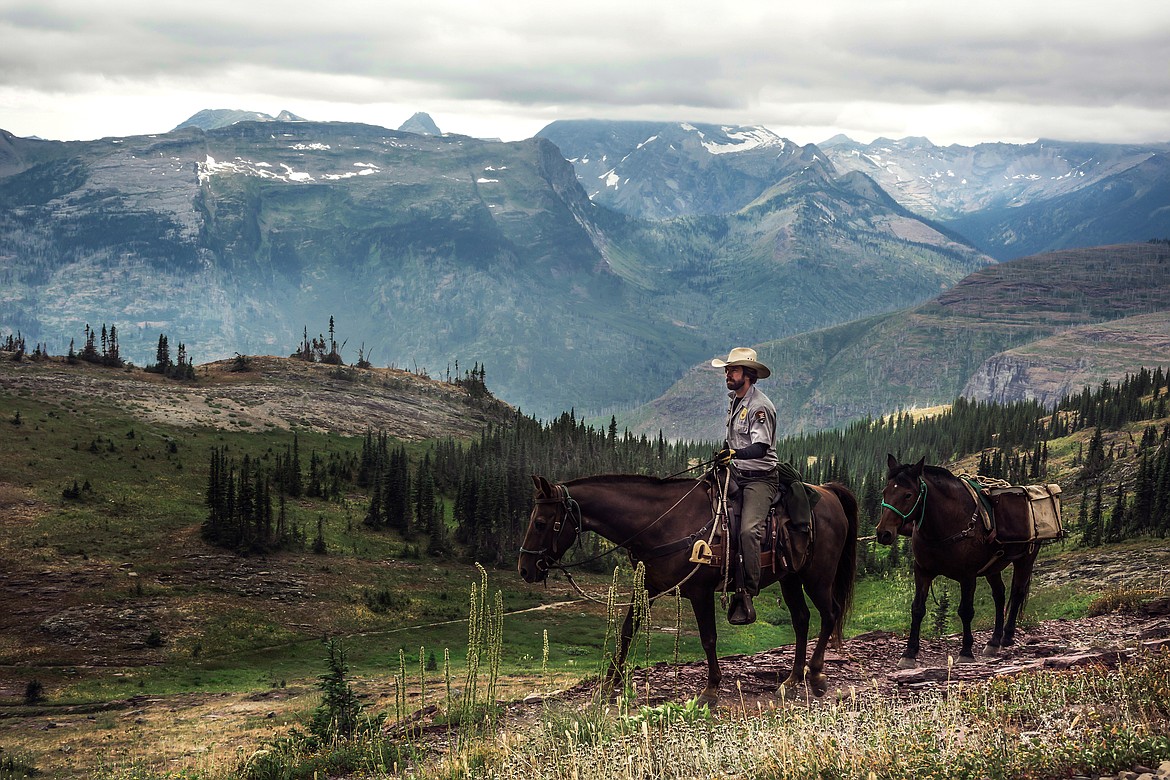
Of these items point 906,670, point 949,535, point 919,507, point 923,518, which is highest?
point 919,507

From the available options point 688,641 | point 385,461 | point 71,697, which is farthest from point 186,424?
point 688,641

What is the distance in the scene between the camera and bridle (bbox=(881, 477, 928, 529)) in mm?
21500

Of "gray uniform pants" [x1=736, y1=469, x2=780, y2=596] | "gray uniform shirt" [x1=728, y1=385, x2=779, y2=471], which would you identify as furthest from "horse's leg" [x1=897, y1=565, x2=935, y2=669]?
"gray uniform shirt" [x1=728, y1=385, x2=779, y2=471]

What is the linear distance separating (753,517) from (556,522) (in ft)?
12.9

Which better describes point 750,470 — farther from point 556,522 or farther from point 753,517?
point 556,522

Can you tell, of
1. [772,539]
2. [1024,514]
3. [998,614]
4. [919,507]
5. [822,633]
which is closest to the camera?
[772,539]

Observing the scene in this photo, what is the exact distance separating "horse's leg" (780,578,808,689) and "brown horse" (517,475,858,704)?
0.07ft

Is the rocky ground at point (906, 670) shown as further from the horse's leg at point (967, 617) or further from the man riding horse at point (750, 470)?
the man riding horse at point (750, 470)

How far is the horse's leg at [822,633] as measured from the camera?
18.2 m

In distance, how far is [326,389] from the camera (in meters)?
180

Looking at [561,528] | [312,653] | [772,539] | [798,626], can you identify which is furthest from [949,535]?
[312,653]

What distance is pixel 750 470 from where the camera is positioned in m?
18.1

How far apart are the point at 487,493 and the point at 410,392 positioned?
10669 centimetres

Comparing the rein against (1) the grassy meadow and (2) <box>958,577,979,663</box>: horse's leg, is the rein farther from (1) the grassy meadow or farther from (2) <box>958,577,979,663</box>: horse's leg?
(2) <box>958,577,979,663</box>: horse's leg
